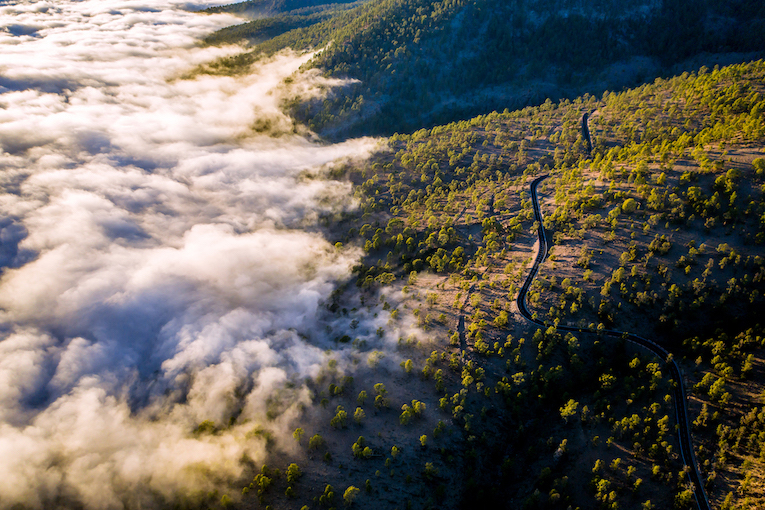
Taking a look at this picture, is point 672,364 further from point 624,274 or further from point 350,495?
point 350,495

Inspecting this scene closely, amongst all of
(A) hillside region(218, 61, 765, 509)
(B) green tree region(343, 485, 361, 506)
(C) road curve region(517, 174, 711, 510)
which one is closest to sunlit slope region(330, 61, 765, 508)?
(A) hillside region(218, 61, 765, 509)

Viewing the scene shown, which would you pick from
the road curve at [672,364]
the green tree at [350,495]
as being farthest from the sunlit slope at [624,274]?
the green tree at [350,495]

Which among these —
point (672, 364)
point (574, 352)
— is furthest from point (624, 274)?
point (574, 352)

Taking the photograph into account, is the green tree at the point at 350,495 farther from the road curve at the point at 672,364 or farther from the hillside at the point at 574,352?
the road curve at the point at 672,364

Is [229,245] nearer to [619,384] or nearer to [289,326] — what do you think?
[289,326]

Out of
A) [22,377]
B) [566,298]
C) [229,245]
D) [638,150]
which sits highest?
[638,150]

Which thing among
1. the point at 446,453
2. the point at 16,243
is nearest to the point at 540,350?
the point at 446,453
